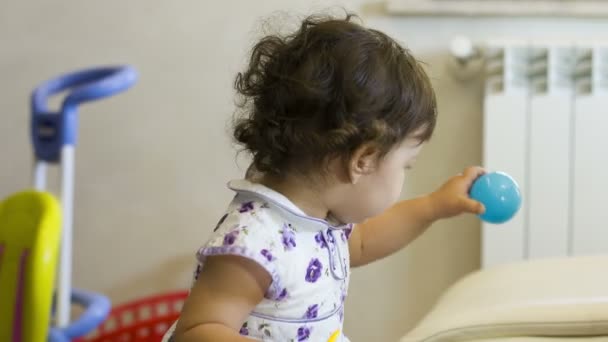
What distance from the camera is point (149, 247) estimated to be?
→ 188 centimetres

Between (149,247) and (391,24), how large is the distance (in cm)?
76

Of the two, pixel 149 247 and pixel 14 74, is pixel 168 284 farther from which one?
pixel 14 74

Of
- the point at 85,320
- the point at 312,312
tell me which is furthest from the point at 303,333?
the point at 85,320

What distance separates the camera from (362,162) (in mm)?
865

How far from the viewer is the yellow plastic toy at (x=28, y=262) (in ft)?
4.15

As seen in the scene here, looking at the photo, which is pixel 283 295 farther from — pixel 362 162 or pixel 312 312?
pixel 362 162

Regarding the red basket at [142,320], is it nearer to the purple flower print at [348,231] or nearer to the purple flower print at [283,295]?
the purple flower print at [348,231]

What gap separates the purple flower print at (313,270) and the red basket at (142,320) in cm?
91

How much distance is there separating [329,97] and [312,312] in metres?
0.24

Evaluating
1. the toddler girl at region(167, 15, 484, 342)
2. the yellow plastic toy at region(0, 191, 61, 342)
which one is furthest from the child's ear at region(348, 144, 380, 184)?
the yellow plastic toy at region(0, 191, 61, 342)

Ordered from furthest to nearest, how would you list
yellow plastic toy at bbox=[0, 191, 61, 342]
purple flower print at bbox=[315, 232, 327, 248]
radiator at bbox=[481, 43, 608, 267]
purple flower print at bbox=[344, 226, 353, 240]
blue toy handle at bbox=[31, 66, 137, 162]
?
radiator at bbox=[481, 43, 608, 267]
blue toy handle at bbox=[31, 66, 137, 162]
yellow plastic toy at bbox=[0, 191, 61, 342]
purple flower print at bbox=[344, 226, 353, 240]
purple flower print at bbox=[315, 232, 327, 248]

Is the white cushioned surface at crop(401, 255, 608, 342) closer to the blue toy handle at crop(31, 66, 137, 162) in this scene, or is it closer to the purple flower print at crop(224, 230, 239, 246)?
the purple flower print at crop(224, 230, 239, 246)

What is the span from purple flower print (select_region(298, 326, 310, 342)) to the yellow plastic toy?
0.56 m

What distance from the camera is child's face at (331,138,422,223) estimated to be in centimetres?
88
